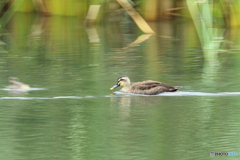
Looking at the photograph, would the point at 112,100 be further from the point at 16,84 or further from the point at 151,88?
the point at 16,84

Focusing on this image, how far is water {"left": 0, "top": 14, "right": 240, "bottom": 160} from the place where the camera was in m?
6.84

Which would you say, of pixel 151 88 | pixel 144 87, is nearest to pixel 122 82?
pixel 144 87

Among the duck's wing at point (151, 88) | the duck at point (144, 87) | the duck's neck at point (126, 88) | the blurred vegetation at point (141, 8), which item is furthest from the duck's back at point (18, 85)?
the blurred vegetation at point (141, 8)

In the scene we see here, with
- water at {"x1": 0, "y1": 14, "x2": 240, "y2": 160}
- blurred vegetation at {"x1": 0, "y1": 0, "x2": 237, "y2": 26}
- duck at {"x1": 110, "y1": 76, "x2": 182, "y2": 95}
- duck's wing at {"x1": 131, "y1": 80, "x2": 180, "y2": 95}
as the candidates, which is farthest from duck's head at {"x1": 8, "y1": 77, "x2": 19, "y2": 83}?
blurred vegetation at {"x1": 0, "y1": 0, "x2": 237, "y2": 26}

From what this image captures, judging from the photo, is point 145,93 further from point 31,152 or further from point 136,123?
point 31,152

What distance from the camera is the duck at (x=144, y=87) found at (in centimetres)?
972

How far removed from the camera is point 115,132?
743 cm

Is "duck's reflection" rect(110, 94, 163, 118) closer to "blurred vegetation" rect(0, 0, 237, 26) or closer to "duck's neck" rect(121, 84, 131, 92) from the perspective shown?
"duck's neck" rect(121, 84, 131, 92)

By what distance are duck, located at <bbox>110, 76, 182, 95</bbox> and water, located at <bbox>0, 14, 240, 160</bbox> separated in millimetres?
89

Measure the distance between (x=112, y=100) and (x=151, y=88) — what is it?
676 mm

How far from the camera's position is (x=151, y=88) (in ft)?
32.4

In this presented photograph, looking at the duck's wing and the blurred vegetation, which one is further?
the blurred vegetation

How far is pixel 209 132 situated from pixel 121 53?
5.99m

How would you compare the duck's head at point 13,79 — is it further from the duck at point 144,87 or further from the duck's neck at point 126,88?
Answer: the duck's neck at point 126,88
